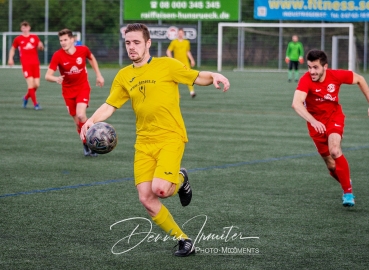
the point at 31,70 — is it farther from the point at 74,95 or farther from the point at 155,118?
the point at 155,118

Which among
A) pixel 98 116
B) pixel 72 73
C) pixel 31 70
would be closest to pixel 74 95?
pixel 72 73

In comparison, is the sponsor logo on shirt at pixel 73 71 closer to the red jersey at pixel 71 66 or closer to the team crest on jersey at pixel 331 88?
the red jersey at pixel 71 66

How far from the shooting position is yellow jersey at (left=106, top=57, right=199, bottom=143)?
250 inches

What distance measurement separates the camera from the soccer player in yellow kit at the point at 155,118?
619 centimetres

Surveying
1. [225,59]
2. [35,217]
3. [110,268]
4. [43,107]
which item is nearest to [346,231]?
[110,268]

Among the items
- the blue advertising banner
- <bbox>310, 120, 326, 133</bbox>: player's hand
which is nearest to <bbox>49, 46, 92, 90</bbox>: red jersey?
<bbox>310, 120, 326, 133</bbox>: player's hand

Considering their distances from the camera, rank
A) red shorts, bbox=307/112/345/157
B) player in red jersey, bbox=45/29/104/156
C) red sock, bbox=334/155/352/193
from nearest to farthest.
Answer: red sock, bbox=334/155/352/193 → red shorts, bbox=307/112/345/157 → player in red jersey, bbox=45/29/104/156

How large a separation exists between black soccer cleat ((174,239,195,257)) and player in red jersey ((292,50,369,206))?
257 cm

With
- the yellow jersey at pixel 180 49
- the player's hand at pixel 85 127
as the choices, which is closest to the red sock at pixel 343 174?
the player's hand at pixel 85 127

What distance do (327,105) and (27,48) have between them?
14038 mm

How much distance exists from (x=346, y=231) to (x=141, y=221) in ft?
6.23

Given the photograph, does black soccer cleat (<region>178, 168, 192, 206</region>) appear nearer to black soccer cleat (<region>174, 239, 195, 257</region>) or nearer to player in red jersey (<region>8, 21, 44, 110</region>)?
black soccer cleat (<region>174, 239, 195, 257</region>)

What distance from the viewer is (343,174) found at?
8438mm

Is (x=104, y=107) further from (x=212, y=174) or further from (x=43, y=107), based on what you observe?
(x=43, y=107)
